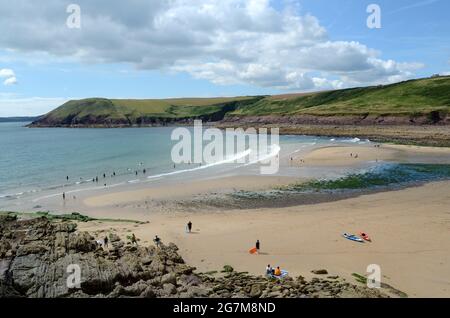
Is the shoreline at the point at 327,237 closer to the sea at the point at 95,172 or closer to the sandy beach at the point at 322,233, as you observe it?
the sandy beach at the point at 322,233

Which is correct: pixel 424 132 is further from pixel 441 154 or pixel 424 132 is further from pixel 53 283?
pixel 53 283

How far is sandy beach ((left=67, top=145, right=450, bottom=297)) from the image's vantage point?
70.6 ft

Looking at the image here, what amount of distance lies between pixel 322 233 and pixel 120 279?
15.4m

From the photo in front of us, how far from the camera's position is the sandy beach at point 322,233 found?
847 inches

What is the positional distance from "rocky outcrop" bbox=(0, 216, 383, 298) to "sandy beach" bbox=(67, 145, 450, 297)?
2197 millimetres

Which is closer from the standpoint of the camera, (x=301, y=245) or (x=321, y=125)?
(x=301, y=245)

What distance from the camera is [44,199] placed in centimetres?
4331

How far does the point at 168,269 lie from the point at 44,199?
2903 cm

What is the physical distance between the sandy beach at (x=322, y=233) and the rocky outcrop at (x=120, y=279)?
2.20 meters

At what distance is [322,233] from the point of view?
27.7m

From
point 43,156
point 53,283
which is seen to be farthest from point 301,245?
point 43,156

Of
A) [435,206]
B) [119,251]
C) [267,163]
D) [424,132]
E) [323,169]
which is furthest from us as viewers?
[424,132]

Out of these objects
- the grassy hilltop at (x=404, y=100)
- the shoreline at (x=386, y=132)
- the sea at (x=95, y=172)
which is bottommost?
the sea at (x=95, y=172)

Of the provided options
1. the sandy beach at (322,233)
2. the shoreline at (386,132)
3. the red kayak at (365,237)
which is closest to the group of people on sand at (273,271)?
the sandy beach at (322,233)
